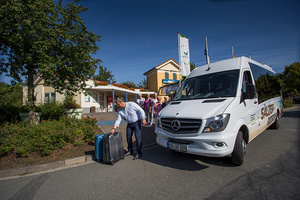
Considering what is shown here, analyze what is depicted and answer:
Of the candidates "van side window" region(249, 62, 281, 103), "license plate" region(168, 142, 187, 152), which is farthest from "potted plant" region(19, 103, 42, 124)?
"van side window" region(249, 62, 281, 103)

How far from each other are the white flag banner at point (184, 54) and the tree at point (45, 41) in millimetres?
6267

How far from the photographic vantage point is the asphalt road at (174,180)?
2479 millimetres

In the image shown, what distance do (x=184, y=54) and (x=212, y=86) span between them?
806 cm

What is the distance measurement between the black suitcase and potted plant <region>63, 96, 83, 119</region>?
6874mm

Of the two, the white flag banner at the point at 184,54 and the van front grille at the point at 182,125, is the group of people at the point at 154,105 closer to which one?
the van front grille at the point at 182,125

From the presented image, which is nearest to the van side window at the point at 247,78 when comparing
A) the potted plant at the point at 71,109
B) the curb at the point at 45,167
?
the curb at the point at 45,167

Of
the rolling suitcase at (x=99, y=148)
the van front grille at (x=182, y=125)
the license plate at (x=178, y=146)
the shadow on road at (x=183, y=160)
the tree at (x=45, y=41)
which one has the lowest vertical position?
the shadow on road at (x=183, y=160)

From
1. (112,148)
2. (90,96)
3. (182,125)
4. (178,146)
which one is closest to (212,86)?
(182,125)

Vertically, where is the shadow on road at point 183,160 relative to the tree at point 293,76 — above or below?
below

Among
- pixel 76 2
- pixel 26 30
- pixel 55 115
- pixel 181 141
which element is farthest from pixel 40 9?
pixel 181 141

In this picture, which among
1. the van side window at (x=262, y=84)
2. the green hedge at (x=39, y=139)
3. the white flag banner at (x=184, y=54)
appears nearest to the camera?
the green hedge at (x=39, y=139)

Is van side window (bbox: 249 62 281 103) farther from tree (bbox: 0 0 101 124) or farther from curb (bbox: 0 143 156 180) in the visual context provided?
tree (bbox: 0 0 101 124)

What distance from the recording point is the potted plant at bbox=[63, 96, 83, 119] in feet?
32.1

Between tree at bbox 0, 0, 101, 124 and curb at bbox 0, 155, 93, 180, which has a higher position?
tree at bbox 0, 0, 101, 124
